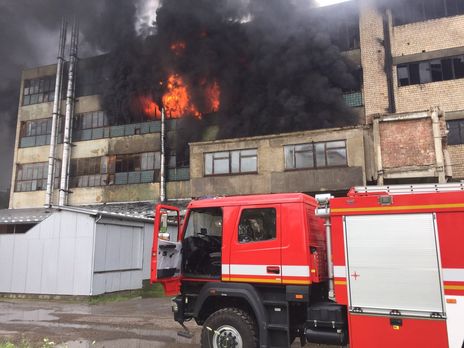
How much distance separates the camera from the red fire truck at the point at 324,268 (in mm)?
5109

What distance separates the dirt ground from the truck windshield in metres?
2.52

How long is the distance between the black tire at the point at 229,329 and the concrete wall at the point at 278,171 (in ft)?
52.5

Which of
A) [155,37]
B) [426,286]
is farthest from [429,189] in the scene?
[155,37]

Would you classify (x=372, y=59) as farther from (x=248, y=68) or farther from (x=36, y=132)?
(x=36, y=132)

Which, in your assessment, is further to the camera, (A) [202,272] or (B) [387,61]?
(B) [387,61]

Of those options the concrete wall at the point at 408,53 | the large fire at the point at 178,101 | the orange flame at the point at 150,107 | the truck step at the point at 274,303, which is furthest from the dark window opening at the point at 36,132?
the truck step at the point at 274,303

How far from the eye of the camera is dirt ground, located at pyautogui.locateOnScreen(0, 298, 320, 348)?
28.0ft

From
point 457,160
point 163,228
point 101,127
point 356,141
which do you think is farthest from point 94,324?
point 101,127

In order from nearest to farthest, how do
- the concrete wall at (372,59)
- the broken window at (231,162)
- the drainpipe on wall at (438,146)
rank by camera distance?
1. the drainpipe on wall at (438,146)
2. the broken window at (231,162)
3. the concrete wall at (372,59)

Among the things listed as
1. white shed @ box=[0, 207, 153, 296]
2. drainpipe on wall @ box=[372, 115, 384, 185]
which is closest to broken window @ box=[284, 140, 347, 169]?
drainpipe on wall @ box=[372, 115, 384, 185]

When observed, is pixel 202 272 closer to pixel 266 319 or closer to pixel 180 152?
pixel 266 319

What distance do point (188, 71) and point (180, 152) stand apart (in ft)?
23.8

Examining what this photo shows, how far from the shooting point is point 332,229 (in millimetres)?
5770

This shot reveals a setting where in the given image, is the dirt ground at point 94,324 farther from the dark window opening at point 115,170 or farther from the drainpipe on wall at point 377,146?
the dark window opening at point 115,170
